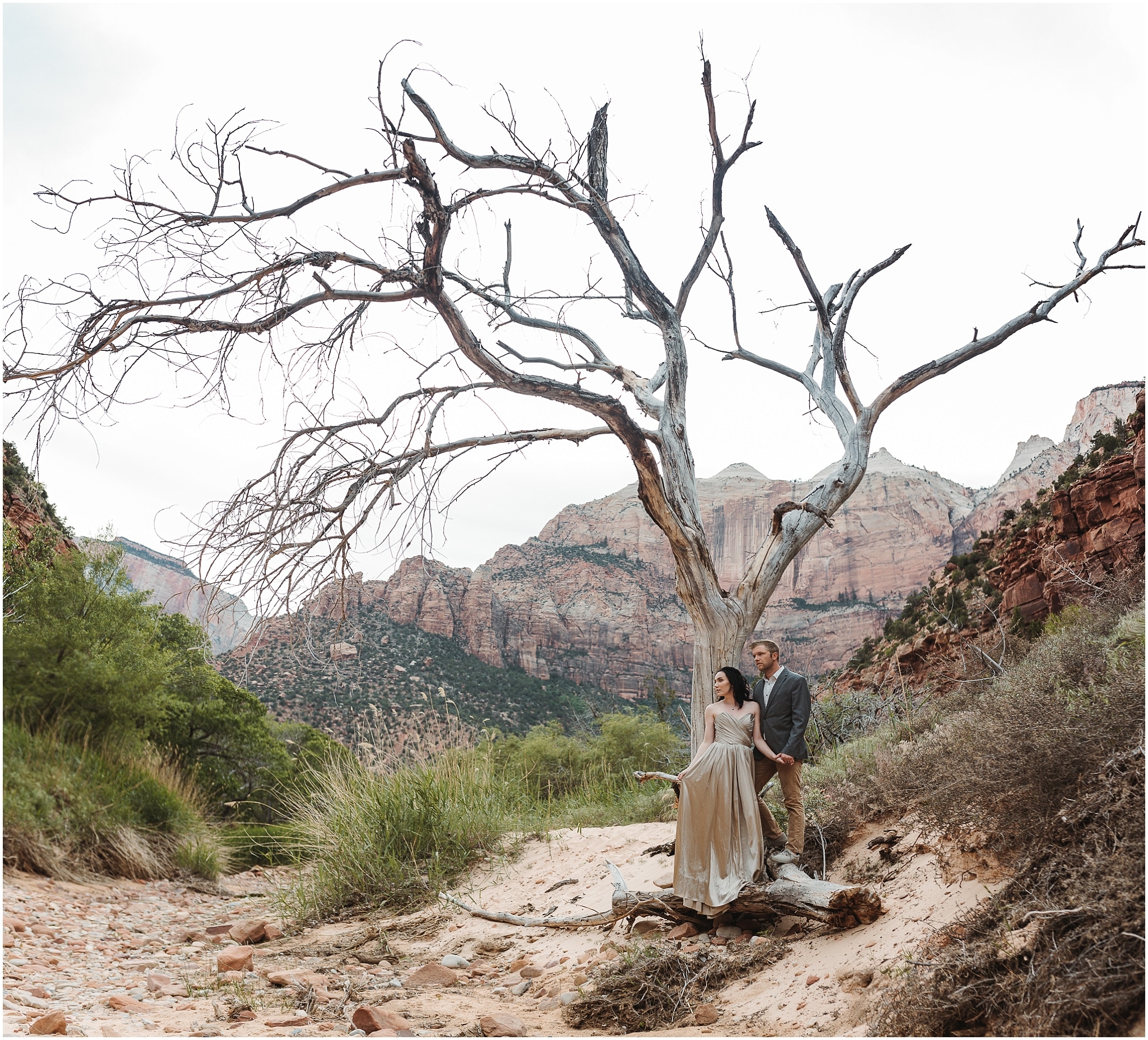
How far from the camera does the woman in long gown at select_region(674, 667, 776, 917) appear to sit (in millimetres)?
4801

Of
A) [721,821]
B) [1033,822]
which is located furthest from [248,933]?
[1033,822]

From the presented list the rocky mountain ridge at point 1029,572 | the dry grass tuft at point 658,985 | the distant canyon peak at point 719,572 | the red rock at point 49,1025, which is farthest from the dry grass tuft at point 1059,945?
→ the distant canyon peak at point 719,572

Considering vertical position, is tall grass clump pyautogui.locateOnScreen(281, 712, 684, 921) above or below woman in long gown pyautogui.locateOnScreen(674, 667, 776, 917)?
below

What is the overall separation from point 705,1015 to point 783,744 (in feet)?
6.12

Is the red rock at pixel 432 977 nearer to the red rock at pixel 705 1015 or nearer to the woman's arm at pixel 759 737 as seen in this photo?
the red rock at pixel 705 1015

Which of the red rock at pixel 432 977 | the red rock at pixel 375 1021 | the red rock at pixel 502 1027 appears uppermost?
the red rock at pixel 375 1021

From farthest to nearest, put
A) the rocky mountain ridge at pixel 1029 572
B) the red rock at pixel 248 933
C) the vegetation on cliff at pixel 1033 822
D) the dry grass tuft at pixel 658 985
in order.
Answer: the rocky mountain ridge at pixel 1029 572 → the red rock at pixel 248 933 → the dry grass tuft at pixel 658 985 → the vegetation on cliff at pixel 1033 822

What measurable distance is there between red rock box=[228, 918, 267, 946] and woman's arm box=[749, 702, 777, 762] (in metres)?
4.29

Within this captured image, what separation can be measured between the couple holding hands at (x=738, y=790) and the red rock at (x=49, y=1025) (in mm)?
3246

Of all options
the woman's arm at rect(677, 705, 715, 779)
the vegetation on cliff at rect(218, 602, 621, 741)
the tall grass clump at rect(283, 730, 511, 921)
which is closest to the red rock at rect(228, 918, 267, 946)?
the tall grass clump at rect(283, 730, 511, 921)

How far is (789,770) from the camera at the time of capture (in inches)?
200

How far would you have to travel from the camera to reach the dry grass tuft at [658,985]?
3.79 metres

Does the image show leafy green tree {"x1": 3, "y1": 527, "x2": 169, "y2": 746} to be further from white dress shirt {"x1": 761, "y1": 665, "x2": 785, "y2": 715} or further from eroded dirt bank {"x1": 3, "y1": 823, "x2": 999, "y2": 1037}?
white dress shirt {"x1": 761, "y1": 665, "x2": 785, "y2": 715}

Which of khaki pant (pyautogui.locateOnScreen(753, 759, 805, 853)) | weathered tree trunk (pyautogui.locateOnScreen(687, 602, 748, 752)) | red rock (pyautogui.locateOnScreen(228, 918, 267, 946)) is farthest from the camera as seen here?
red rock (pyautogui.locateOnScreen(228, 918, 267, 946))
